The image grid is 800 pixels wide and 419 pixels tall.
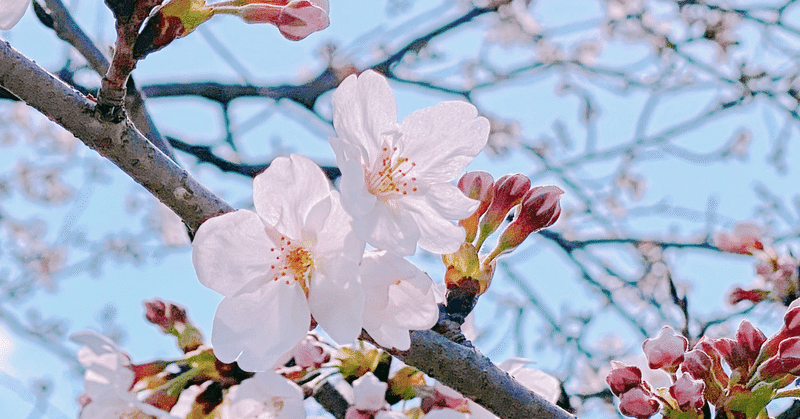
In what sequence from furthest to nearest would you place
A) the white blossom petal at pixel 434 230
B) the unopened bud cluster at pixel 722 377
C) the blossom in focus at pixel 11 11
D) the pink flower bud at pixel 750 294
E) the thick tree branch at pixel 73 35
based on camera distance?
the pink flower bud at pixel 750 294 < the thick tree branch at pixel 73 35 < the unopened bud cluster at pixel 722 377 < the white blossom petal at pixel 434 230 < the blossom in focus at pixel 11 11

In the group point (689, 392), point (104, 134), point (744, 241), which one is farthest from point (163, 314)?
point (744, 241)

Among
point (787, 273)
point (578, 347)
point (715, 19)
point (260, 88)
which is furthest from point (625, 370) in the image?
point (715, 19)

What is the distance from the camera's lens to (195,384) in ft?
4.19

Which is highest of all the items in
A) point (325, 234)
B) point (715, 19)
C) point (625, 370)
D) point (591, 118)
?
point (325, 234)

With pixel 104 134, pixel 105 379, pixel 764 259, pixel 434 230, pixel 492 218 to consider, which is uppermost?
pixel 104 134

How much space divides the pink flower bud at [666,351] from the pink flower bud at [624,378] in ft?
0.25

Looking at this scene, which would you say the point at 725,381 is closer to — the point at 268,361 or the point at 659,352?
the point at 659,352

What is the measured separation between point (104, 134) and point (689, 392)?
104 centimetres

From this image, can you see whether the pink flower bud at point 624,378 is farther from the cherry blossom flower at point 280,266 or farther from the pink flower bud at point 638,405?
the cherry blossom flower at point 280,266

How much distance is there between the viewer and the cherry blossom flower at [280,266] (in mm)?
863

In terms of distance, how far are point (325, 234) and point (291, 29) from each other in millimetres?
340

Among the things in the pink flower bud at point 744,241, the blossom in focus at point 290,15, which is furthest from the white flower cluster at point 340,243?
the pink flower bud at point 744,241

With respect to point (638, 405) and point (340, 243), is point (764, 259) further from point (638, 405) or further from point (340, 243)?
point (340, 243)

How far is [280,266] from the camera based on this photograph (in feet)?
3.19
